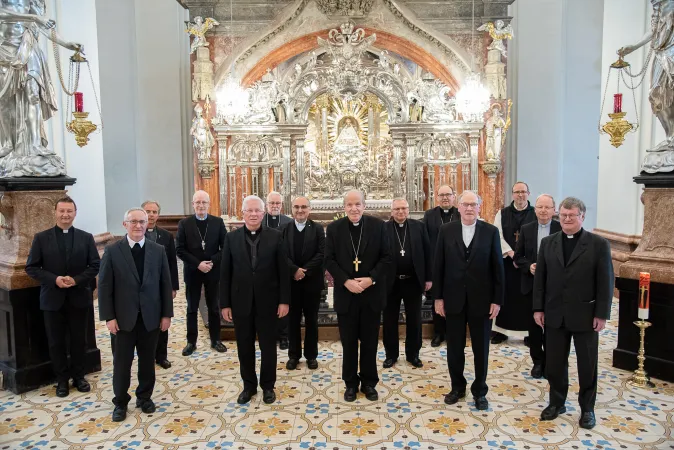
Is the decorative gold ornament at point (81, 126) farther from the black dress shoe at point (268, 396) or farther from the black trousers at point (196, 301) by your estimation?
the black dress shoe at point (268, 396)

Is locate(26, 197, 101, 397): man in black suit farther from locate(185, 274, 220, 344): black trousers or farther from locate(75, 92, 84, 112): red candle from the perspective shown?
locate(75, 92, 84, 112): red candle

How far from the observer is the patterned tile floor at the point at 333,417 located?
3480 millimetres

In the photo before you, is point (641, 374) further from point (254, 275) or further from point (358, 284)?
point (254, 275)

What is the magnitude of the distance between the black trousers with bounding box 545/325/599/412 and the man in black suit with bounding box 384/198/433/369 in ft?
4.57

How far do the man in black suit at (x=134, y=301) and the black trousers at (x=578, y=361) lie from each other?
291 cm

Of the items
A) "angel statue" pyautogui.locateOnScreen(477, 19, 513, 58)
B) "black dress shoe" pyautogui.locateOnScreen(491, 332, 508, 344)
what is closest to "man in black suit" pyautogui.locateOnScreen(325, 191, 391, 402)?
"black dress shoe" pyautogui.locateOnScreen(491, 332, 508, 344)

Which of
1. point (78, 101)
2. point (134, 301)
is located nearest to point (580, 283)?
point (134, 301)

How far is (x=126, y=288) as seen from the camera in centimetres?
374

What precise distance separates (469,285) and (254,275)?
5.52 feet

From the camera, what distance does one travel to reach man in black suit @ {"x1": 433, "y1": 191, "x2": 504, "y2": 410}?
3.91 metres

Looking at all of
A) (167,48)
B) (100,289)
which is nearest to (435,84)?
(167,48)

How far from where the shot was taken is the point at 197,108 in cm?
967

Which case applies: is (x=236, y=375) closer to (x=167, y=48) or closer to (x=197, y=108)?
(x=197, y=108)

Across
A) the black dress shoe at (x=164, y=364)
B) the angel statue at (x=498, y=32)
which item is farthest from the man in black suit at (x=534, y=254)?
the angel statue at (x=498, y=32)
